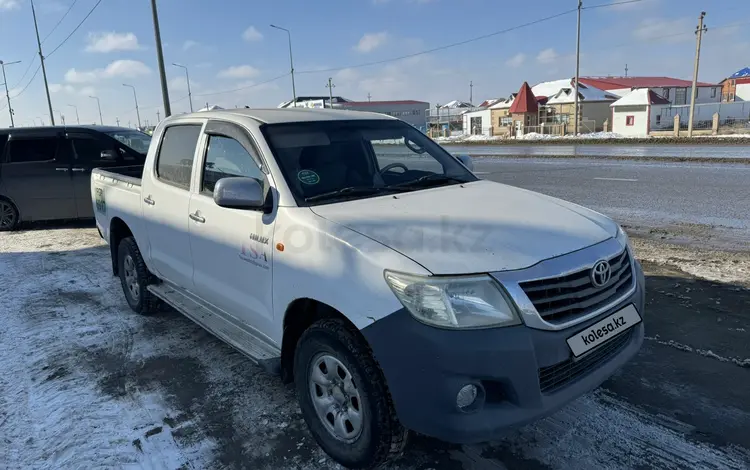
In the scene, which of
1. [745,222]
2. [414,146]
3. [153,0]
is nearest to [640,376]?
[414,146]

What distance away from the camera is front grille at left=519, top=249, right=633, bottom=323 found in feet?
8.23

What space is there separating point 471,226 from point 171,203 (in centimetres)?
262

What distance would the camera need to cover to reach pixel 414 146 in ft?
14.6

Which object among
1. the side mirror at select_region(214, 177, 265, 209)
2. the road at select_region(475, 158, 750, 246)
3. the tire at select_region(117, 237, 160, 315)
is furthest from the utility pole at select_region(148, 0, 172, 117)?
the side mirror at select_region(214, 177, 265, 209)

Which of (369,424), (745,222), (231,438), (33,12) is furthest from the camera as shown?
(33,12)

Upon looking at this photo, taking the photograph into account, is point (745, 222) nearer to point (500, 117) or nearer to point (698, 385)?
point (698, 385)

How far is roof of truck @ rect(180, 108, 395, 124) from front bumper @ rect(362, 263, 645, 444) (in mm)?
1966

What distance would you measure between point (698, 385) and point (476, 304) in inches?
81.8

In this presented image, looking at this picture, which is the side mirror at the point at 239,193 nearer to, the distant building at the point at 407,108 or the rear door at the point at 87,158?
the rear door at the point at 87,158

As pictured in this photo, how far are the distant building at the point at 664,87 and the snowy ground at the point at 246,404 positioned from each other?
206 feet

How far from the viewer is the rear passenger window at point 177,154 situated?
167 inches

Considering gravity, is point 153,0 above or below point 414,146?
above

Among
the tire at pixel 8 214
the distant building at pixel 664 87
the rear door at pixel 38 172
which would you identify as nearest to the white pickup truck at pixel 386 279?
the rear door at pixel 38 172

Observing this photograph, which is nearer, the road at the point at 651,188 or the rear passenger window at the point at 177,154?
the rear passenger window at the point at 177,154
